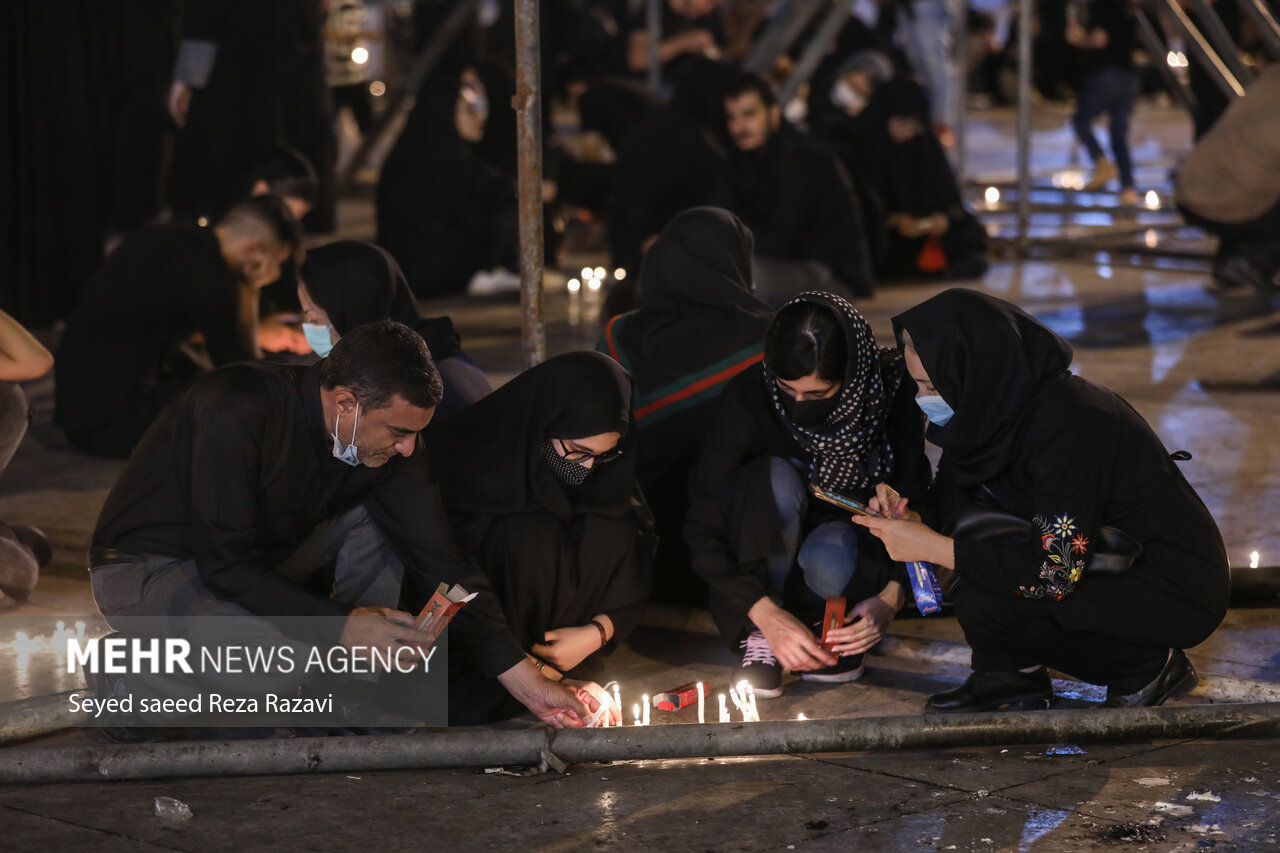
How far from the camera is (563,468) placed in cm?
395

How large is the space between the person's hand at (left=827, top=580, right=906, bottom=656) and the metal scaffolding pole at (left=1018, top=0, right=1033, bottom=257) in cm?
578

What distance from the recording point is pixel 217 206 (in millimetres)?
8906

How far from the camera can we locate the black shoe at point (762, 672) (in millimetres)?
3967

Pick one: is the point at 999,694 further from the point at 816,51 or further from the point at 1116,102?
the point at 1116,102

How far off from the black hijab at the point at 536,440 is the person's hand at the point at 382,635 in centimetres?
43

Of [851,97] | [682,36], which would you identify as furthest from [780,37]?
[682,36]

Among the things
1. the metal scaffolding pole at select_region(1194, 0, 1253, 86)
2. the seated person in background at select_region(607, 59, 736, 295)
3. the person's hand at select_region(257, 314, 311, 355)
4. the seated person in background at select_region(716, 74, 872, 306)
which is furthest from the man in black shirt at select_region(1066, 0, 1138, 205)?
the person's hand at select_region(257, 314, 311, 355)

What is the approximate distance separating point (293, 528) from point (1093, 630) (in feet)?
5.53

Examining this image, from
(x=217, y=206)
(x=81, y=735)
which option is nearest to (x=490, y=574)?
(x=81, y=735)

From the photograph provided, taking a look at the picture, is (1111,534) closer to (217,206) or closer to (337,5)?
(217,206)

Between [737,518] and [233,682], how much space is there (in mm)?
1167

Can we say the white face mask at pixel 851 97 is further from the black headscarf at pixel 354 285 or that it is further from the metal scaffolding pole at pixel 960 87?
the black headscarf at pixel 354 285

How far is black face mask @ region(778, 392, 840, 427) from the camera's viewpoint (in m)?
3.83

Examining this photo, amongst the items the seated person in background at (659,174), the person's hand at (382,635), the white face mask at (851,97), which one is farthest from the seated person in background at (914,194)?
the person's hand at (382,635)
